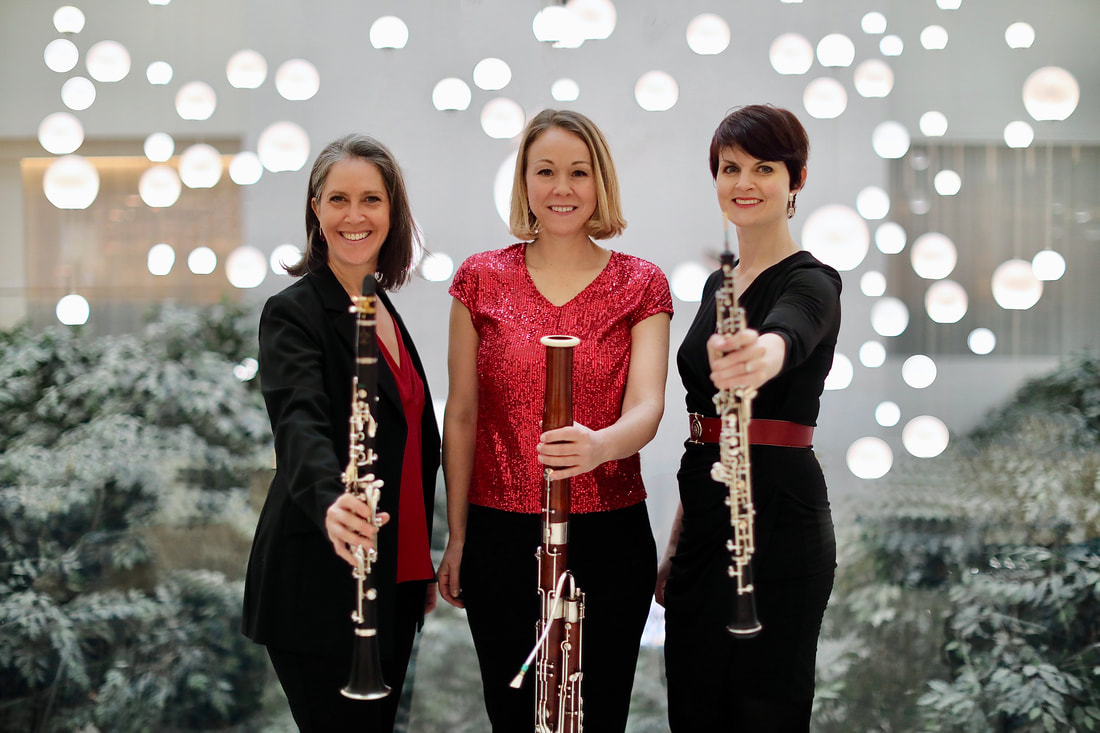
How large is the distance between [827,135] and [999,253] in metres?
0.69

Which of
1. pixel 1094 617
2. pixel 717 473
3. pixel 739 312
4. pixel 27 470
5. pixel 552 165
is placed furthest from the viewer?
pixel 27 470

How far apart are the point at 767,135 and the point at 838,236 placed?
131cm

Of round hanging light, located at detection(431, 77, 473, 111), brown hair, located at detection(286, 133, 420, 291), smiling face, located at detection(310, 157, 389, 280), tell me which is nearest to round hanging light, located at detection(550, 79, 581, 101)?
round hanging light, located at detection(431, 77, 473, 111)

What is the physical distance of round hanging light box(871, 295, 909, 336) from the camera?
121 inches

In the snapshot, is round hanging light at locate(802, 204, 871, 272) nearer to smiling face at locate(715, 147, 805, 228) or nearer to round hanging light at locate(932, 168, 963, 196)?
round hanging light at locate(932, 168, 963, 196)

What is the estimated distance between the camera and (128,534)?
3.18m

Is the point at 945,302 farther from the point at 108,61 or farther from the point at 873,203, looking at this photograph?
the point at 108,61

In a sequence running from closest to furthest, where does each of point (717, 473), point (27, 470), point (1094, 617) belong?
point (717, 473) < point (1094, 617) < point (27, 470)

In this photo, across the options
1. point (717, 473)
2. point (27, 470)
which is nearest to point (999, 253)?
point (717, 473)

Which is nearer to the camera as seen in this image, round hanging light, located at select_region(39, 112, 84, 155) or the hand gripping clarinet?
the hand gripping clarinet

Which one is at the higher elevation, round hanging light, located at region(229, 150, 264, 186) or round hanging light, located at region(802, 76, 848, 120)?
round hanging light, located at region(802, 76, 848, 120)

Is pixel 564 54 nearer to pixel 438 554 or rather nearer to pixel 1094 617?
pixel 438 554

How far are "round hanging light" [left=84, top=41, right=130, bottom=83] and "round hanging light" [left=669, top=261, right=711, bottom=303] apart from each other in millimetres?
2011

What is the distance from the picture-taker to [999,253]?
308 centimetres
